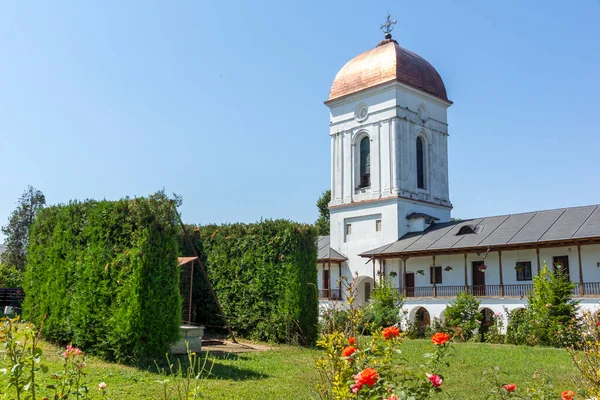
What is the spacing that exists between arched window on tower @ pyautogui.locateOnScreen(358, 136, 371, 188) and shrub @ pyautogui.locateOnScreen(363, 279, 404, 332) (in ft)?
28.2

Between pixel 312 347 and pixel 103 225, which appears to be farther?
pixel 312 347

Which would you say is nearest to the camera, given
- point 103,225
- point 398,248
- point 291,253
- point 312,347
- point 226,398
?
point 226,398

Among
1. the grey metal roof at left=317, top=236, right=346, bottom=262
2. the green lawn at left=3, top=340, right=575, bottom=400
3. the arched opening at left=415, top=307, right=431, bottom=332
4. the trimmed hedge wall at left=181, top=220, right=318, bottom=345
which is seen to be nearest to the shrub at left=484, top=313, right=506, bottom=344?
the arched opening at left=415, top=307, right=431, bottom=332

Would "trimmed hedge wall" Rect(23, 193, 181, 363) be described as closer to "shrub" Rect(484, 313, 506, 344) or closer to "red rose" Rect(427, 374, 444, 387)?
"red rose" Rect(427, 374, 444, 387)

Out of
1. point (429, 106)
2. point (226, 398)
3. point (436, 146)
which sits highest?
point (429, 106)

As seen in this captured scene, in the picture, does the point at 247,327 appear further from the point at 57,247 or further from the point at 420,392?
the point at 420,392

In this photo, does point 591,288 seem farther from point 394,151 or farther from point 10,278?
point 10,278

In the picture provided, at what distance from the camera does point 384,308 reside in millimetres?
→ 24500

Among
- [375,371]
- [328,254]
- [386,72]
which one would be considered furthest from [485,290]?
[375,371]

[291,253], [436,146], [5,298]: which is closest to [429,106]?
[436,146]

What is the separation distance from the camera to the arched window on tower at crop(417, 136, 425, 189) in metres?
33.1

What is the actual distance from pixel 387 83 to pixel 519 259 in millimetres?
12193

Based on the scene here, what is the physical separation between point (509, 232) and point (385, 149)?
28.9ft

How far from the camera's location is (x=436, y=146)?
112 feet
